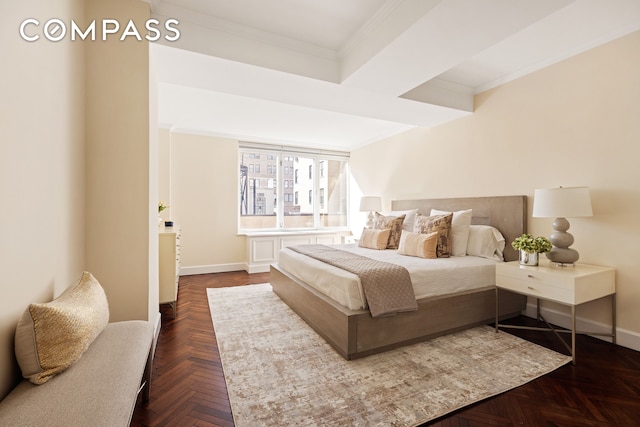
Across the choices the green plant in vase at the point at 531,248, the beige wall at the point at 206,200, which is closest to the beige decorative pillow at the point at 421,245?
the green plant in vase at the point at 531,248

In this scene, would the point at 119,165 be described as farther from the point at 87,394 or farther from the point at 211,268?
the point at 211,268

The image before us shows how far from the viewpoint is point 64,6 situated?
64.4 inches

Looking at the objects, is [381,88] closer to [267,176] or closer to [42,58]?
[42,58]

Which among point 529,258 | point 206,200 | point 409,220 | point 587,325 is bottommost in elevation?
point 587,325

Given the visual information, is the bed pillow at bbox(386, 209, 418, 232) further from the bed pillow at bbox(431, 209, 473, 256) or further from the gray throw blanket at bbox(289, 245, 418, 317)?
the gray throw blanket at bbox(289, 245, 418, 317)

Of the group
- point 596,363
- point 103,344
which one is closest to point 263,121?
point 103,344

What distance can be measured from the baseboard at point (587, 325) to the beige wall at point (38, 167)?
394 cm

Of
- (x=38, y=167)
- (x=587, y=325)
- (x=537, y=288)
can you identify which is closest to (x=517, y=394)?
(x=537, y=288)

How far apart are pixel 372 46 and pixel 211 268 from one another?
174 inches

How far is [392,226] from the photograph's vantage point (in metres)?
3.89

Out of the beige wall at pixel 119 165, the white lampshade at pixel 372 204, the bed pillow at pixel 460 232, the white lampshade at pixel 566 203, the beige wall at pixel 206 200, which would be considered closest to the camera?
the beige wall at pixel 119 165

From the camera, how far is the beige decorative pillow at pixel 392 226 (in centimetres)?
382

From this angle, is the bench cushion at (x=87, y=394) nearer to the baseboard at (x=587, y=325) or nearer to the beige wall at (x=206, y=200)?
the baseboard at (x=587, y=325)

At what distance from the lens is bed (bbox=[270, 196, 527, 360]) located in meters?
2.16
